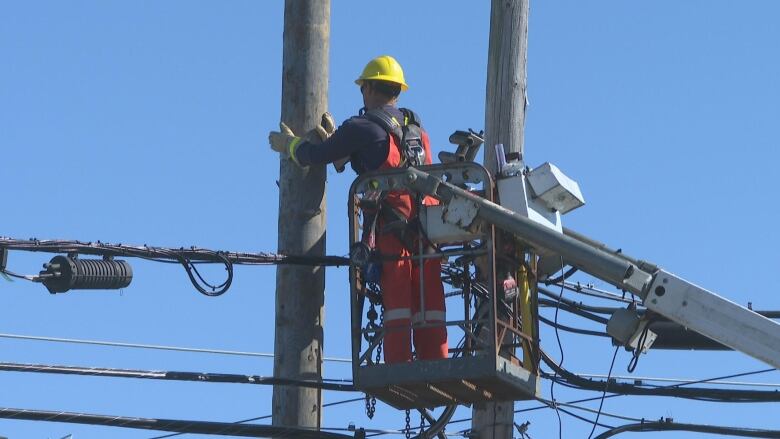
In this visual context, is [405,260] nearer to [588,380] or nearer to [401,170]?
[401,170]

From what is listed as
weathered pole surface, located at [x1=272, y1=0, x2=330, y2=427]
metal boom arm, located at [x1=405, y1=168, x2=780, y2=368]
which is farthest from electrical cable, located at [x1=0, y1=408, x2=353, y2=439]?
metal boom arm, located at [x1=405, y1=168, x2=780, y2=368]

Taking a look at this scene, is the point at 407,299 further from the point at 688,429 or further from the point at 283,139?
the point at 688,429

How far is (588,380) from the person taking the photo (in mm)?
14492

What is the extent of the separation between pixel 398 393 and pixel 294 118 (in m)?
2.12

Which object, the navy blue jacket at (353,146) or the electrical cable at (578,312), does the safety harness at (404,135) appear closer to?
the navy blue jacket at (353,146)

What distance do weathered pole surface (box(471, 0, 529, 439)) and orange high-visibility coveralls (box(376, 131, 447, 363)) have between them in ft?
3.13

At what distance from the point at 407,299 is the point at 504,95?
80.8 inches

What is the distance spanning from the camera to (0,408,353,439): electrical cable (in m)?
12.9

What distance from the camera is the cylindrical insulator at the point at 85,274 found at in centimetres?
1277

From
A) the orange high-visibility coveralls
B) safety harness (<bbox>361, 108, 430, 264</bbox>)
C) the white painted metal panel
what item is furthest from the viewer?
safety harness (<bbox>361, 108, 430, 264</bbox>)

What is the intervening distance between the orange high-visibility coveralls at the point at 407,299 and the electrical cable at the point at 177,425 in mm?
835

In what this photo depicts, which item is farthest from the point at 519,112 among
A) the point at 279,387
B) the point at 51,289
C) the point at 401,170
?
the point at 51,289

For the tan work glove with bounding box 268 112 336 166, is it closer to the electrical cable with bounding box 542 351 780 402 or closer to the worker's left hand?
the worker's left hand

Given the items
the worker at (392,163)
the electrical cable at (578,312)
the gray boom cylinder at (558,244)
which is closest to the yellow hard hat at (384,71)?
the worker at (392,163)
